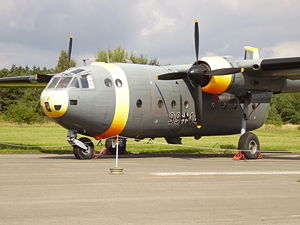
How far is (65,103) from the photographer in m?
18.5

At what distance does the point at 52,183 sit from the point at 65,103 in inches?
290

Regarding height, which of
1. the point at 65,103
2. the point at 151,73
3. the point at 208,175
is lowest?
the point at 208,175

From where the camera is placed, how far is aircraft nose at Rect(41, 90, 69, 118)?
18.5 metres

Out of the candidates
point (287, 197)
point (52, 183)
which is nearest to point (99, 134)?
point (52, 183)

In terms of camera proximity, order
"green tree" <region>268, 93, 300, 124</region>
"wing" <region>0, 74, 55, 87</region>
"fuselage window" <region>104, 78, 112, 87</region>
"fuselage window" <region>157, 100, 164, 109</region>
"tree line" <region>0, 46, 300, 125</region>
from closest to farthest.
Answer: "fuselage window" <region>104, 78, 112, 87</region> < "fuselage window" <region>157, 100, 164, 109</region> < "wing" <region>0, 74, 55, 87</region> < "tree line" <region>0, 46, 300, 125</region> < "green tree" <region>268, 93, 300, 124</region>

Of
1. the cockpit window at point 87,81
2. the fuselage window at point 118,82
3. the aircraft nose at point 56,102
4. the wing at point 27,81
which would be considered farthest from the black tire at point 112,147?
the aircraft nose at point 56,102

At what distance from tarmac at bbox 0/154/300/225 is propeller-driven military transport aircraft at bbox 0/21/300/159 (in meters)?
5.09

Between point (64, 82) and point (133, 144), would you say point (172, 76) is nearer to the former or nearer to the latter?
point (64, 82)

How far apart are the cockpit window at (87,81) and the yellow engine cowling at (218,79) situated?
4.84 metres

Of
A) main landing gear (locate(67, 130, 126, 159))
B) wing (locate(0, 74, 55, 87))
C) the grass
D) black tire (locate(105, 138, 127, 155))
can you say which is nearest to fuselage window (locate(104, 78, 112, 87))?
main landing gear (locate(67, 130, 126, 159))

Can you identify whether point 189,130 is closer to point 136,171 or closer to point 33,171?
point 136,171

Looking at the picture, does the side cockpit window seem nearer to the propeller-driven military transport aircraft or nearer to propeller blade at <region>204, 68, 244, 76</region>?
the propeller-driven military transport aircraft

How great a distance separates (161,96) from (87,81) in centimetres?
381

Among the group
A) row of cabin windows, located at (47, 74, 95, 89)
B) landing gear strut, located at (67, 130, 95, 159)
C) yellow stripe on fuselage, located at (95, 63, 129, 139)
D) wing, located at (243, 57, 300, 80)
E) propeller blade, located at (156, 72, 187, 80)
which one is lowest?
landing gear strut, located at (67, 130, 95, 159)
